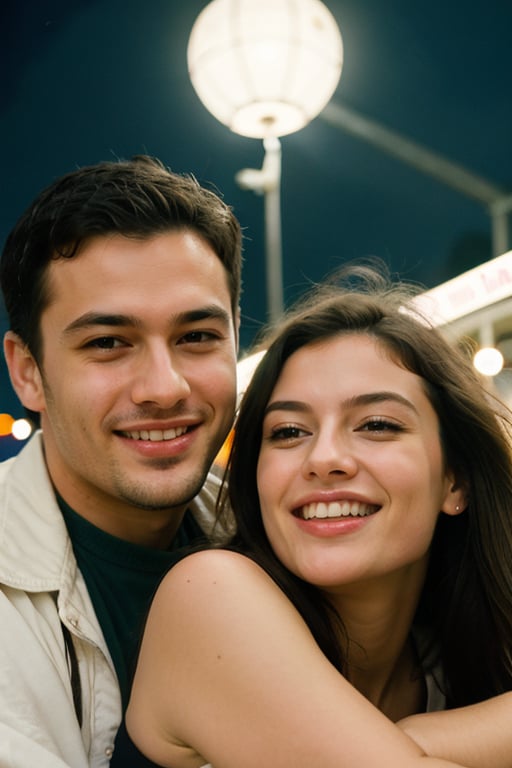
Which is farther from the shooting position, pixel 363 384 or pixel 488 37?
pixel 488 37

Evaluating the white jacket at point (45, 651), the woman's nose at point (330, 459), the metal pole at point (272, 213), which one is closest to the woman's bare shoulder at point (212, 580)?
the woman's nose at point (330, 459)

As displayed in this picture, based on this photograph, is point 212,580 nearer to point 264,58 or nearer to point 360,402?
point 360,402

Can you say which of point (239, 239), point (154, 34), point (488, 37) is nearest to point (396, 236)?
point (488, 37)

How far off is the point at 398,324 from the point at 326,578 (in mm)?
652

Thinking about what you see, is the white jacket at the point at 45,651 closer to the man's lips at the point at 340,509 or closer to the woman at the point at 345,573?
the woman at the point at 345,573

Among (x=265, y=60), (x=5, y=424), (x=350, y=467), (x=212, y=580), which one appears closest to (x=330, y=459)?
(x=350, y=467)

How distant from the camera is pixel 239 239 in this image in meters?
2.59

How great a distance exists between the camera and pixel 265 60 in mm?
3852

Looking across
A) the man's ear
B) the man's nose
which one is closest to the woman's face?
the man's nose

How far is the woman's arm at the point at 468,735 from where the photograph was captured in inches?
60.6

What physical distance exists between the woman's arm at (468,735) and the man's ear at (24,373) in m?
1.37

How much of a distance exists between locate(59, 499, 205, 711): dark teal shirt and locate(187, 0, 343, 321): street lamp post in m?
2.54

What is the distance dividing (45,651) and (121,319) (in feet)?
2.72

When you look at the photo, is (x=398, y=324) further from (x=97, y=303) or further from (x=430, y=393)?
(x=97, y=303)
